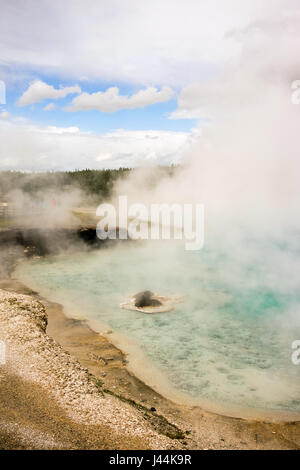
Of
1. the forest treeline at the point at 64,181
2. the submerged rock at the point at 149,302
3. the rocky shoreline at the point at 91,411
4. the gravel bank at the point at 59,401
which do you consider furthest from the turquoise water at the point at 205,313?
the forest treeline at the point at 64,181

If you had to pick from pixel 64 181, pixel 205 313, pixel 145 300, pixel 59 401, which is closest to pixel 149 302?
pixel 145 300

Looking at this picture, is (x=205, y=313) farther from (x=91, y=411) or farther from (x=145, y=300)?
(x=91, y=411)

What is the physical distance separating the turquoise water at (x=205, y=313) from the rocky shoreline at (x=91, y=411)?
3.30 ft

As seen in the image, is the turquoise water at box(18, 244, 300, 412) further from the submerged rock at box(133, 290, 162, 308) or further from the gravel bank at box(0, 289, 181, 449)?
the gravel bank at box(0, 289, 181, 449)

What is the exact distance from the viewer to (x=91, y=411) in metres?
6.35

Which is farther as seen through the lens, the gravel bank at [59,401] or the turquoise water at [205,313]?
the turquoise water at [205,313]

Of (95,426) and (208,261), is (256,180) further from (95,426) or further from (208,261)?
(95,426)

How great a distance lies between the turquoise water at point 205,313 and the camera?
855 cm

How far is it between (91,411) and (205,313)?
7.13 meters

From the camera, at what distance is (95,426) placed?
19.6ft

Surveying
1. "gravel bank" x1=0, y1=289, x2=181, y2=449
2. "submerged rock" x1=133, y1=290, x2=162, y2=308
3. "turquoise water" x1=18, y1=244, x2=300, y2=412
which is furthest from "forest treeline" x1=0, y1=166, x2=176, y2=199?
"gravel bank" x1=0, y1=289, x2=181, y2=449

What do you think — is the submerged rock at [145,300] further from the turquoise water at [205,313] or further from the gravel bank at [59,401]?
the gravel bank at [59,401]

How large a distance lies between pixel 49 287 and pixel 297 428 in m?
11.6

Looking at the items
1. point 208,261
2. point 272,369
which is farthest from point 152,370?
point 208,261
